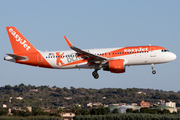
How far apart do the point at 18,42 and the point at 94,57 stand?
14.8 metres

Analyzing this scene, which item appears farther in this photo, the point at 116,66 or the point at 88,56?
the point at 88,56

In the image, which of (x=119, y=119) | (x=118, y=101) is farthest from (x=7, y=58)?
(x=118, y=101)

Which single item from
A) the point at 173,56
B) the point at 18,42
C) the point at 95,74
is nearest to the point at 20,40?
the point at 18,42

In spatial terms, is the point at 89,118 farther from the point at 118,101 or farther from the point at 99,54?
the point at 118,101

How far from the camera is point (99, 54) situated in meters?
48.4

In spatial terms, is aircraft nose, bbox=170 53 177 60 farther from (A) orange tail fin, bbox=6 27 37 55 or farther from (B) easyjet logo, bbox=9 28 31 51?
(B) easyjet logo, bbox=9 28 31 51

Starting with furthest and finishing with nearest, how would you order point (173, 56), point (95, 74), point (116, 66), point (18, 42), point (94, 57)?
1. point (18, 42)
2. point (95, 74)
3. point (173, 56)
4. point (94, 57)
5. point (116, 66)

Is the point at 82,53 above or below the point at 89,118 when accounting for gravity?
above

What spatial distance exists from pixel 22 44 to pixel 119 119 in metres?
20.8

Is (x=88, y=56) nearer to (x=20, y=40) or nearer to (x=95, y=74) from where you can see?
(x=95, y=74)

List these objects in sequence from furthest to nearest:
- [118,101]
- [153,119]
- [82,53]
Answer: [118,101] → [153,119] → [82,53]

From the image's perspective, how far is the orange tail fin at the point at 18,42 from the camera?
172ft

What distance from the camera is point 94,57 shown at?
46.8 m

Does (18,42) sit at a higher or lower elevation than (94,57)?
higher
